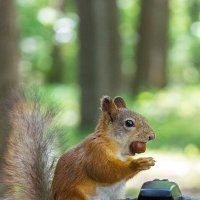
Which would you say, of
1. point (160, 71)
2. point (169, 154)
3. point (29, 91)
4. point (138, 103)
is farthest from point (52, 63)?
point (29, 91)

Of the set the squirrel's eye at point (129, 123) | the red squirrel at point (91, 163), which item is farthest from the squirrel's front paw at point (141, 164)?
the squirrel's eye at point (129, 123)

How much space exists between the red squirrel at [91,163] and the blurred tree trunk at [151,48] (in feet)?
38.3

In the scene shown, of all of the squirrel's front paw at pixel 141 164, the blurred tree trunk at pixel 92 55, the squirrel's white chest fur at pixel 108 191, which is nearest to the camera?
the squirrel's front paw at pixel 141 164

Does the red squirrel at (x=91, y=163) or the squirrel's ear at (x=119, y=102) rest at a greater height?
the squirrel's ear at (x=119, y=102)

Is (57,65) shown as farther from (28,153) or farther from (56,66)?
(28,153)

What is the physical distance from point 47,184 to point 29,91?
43 centimetres

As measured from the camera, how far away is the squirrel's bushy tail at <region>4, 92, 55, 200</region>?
2.67 meters

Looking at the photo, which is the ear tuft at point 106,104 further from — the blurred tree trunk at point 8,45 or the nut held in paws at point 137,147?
the blurred tree trunk at point 8,45

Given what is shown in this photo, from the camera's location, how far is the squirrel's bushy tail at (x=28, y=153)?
267 cm

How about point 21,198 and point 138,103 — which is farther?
point 138,103

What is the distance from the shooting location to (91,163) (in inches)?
95.6

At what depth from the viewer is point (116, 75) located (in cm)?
1303

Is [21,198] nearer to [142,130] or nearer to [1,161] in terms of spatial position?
[1,161]

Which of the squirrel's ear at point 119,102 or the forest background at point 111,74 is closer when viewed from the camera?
the squirrel's ear at point 119,102
